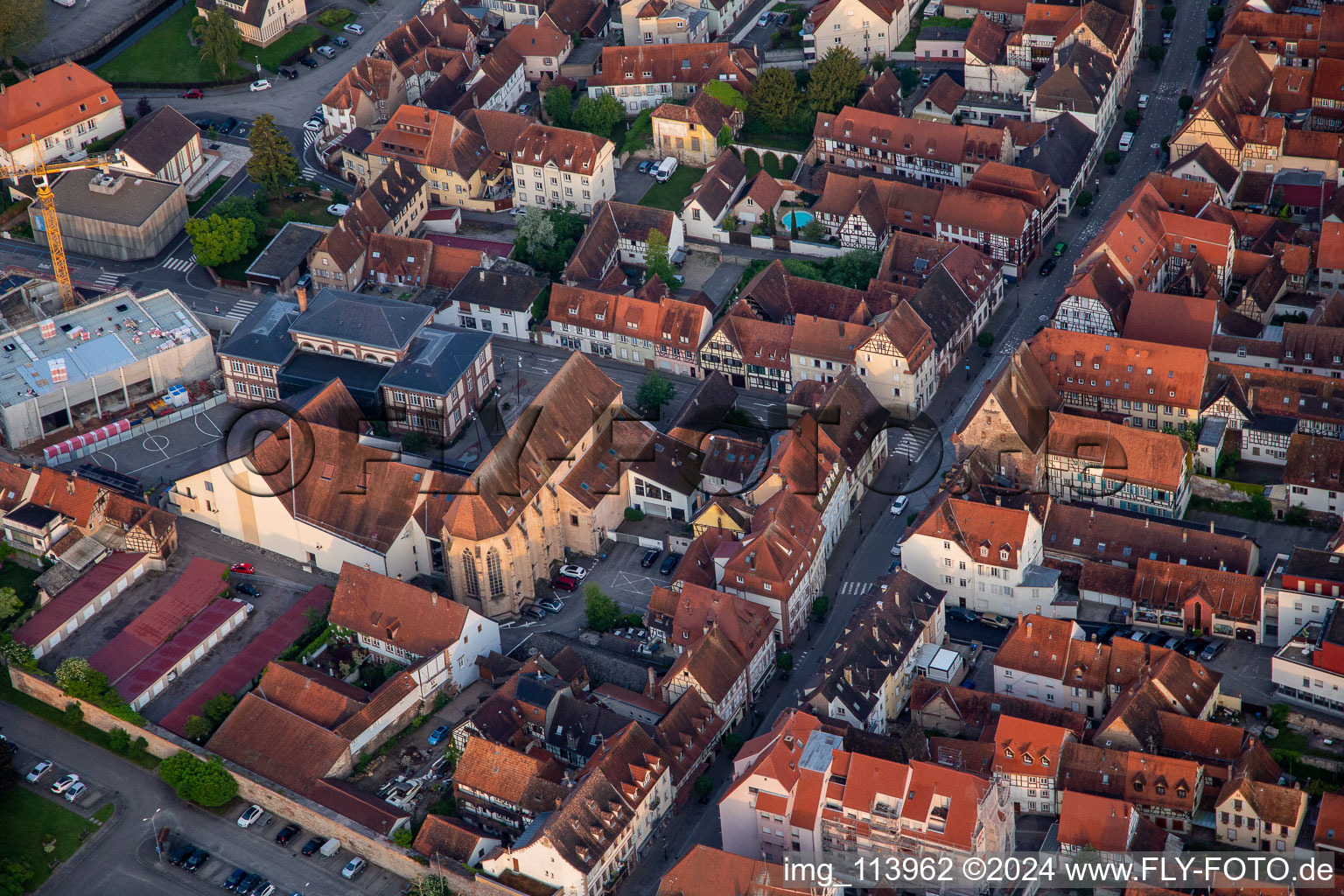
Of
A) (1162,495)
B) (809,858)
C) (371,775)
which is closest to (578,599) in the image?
(371,775)

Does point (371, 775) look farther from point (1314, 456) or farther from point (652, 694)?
point (1314, 456)

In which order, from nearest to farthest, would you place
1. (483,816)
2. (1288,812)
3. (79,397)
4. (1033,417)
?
1. (1288,812)
2. (483,816)
3. (1033,417)
4. (79,397)

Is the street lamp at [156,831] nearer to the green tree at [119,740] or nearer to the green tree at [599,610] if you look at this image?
the green tree at [119,740]

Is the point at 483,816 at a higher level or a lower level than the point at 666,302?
lower

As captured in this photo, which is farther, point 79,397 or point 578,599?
point 79,397

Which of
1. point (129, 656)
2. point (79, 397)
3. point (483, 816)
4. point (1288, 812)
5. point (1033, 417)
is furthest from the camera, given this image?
point (79, 397)

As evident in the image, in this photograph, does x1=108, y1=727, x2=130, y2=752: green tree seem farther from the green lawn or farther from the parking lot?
→ the parking lot

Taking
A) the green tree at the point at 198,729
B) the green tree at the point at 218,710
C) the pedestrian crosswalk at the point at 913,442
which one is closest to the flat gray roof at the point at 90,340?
the green tree at the point at 218,710

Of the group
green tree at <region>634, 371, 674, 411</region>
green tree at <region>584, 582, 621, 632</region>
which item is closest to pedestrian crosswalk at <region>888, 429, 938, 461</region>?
green tree at <region>634, 371, 674, 411</region>
